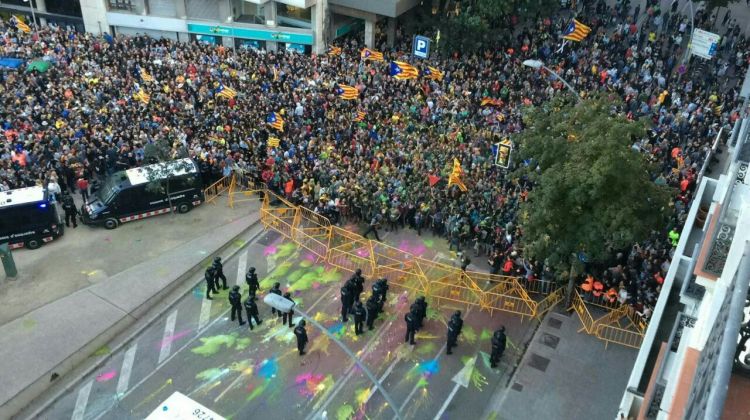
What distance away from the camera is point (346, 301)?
19438 millimetres

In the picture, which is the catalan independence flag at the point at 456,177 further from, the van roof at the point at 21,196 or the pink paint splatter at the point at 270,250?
the van roof at the point at 21,196

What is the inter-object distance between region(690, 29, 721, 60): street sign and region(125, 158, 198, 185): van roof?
864 inches

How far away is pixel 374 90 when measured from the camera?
30172 millimetres

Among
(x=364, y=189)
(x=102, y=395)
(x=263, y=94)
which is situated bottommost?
(x=102, y=395)

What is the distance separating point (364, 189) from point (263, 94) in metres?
9.49

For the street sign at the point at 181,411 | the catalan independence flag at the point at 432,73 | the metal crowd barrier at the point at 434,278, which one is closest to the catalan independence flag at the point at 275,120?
the metal crowd barrier at the point at 434,278

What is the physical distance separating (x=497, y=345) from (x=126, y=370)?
1050cm

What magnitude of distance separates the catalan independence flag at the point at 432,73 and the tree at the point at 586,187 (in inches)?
412

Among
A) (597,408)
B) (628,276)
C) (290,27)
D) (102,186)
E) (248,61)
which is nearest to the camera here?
(597,408)

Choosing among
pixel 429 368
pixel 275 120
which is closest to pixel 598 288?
pixel 429 368

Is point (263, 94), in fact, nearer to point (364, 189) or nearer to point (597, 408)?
point (364, 189)

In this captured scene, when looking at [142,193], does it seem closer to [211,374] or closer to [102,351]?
[102,351]

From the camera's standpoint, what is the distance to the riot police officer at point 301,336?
709 inches

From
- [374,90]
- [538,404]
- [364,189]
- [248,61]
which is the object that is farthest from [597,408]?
[248,61]
